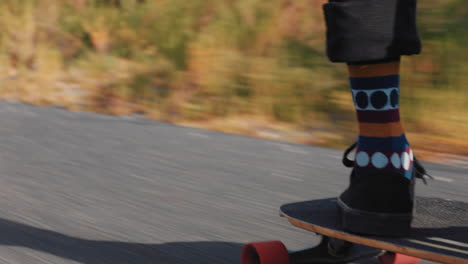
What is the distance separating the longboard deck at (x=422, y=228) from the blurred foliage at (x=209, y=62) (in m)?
2.32

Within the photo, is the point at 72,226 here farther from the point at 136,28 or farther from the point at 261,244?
the point at 136,28

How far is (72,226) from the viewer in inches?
91.3

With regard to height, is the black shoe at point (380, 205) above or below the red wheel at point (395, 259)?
above

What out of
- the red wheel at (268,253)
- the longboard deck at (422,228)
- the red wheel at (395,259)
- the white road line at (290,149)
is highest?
the longboard deck at (422,228)

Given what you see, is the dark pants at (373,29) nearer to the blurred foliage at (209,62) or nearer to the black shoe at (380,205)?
the black shoe at (380,205)

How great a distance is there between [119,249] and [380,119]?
0.88 meters

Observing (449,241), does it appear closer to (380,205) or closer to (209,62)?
(380,205)

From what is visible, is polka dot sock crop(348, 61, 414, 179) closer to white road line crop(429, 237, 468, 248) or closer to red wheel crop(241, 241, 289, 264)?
white road line crop(429, 237, 468, 248)

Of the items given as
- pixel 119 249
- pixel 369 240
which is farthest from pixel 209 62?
pixel 369 240

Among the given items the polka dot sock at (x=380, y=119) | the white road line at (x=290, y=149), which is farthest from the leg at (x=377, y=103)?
the white road line at (x=290, y=149)

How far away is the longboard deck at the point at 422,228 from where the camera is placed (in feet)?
4.59

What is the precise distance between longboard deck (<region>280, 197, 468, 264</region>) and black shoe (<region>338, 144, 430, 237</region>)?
0.02 m

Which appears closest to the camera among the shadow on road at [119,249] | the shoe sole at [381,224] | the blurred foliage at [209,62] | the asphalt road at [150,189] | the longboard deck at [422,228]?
the longboard deck at [422,228]

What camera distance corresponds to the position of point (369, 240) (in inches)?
58.0
